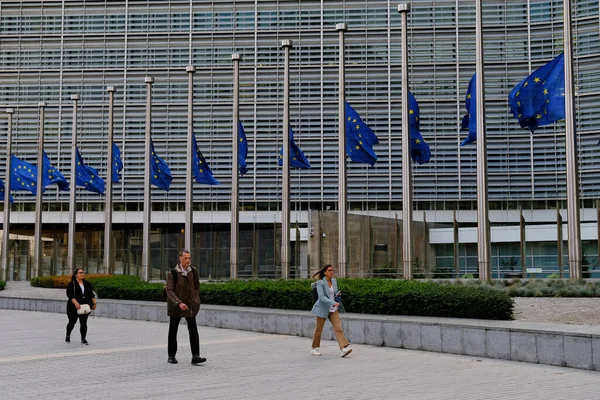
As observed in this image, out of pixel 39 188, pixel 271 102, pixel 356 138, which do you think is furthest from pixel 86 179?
pixel 271 102

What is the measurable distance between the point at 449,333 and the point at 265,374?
4.04m

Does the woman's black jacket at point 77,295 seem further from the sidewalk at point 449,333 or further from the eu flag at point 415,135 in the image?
the eu flag at point 415,135

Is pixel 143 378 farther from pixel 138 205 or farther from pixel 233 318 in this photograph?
pixel 138 205

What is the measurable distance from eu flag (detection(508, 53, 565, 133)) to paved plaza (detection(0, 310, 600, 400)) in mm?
11830

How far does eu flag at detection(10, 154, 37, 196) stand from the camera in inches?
1807

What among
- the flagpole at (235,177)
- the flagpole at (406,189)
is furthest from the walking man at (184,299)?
the flagpole at (235,177)

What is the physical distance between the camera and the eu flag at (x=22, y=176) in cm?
4591

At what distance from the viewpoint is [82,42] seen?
64062mm

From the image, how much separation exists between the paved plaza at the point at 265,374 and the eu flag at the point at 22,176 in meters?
29.6

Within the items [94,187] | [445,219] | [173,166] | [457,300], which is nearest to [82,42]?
[173,166]

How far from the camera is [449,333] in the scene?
14.9 meters

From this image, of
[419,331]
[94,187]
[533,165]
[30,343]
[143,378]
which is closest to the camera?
[143,378]

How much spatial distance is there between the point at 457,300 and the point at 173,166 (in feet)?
153

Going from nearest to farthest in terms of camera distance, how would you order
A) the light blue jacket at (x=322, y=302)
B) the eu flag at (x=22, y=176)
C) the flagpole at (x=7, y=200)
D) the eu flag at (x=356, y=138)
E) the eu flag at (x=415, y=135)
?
1. the light blue jacket at (x=322, y=302)
2. the eu flag at (x=415, y=135)
3. the eu flag at (x=356, y=138)
4. the flagpole at (x=7, y=200)
5. the eu flag at (x=22, y=176)
